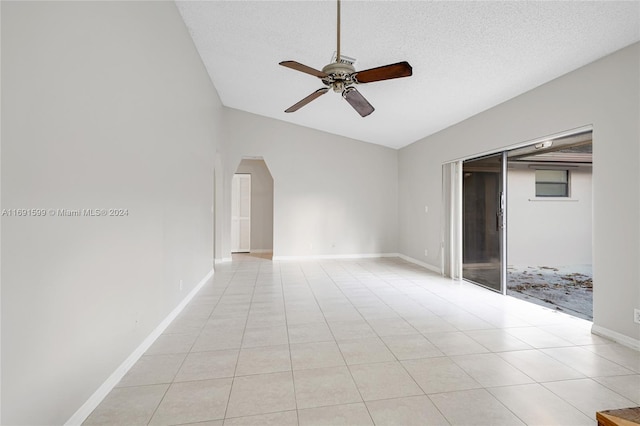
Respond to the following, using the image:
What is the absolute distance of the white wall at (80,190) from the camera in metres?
1.26

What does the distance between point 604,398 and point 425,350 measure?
1106mm

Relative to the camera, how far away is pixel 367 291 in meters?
4.35

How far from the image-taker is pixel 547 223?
20.9 feet

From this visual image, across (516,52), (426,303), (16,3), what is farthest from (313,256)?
(16,3)

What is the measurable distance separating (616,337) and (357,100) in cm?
318

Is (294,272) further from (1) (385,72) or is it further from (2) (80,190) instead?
(2) (80,190)

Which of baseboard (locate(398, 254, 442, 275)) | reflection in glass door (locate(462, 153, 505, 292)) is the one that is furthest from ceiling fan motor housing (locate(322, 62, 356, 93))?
baseboard (locate(398, 254, 442, 275))

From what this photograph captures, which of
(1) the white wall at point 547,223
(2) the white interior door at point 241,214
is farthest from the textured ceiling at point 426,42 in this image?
(2) the white interior door at point 241,214

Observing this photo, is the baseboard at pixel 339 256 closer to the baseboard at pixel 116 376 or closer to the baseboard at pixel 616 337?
the baseboard at pixel 116 376

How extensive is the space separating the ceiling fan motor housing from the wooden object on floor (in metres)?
2.41

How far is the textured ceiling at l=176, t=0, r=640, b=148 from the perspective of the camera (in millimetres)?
2406

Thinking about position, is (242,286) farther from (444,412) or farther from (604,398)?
(604,398)

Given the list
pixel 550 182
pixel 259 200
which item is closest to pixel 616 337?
pixel 550 182

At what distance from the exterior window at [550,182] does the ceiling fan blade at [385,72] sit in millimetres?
5754
